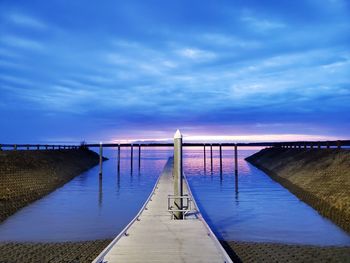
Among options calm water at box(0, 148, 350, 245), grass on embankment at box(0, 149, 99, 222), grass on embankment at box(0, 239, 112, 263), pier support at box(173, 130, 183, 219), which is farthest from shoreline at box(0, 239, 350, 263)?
grass on embankment at box(0, 149, 99, 222)

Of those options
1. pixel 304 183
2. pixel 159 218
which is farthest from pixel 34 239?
pixel 304 183

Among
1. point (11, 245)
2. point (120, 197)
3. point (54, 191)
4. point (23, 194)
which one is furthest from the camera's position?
point (54, 191)

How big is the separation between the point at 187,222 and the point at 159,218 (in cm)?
142

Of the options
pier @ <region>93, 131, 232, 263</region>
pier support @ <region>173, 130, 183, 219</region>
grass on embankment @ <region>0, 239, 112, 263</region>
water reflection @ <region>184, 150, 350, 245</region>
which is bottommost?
water reflection @ <region>184, 150, 350, 245</region>

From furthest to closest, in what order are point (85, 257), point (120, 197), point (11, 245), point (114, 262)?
point (120, 197), point (11, 245), point (85, 257), point (114, 262)

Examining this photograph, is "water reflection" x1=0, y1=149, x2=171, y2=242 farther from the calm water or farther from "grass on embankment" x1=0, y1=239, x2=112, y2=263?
"grass on embankment" x1=0, y1=239, x2=112, y2=263

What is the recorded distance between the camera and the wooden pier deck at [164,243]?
29.8 ft

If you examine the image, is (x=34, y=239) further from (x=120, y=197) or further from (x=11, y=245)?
(x=120, y=197)

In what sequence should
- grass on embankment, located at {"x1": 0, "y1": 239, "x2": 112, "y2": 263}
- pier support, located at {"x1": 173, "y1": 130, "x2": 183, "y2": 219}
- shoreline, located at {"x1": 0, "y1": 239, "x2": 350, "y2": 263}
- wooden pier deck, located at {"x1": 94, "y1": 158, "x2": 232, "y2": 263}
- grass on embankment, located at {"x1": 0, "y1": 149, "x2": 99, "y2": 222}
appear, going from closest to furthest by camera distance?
wooden pier deck, located at {"x1": 94, "y1": 158, "x2": 232, "y2": 263}
grass on embankment, located at {"x1": 0, "y1": 239, "x2": 112, "y2": 263}
shoreline, located at {"x1": 0, "y1": 239, "x2": 350, "y2": 263}
pier support, located at {"x1": 173, "y1": 130, "x2": 183, "y2": 219}
grass on embankment, located at {"x1": 0, "y1": 149, "x2": 99, "y2": 222}

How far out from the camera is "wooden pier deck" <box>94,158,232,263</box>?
9.07 metres

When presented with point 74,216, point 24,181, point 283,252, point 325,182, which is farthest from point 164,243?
point 24,181

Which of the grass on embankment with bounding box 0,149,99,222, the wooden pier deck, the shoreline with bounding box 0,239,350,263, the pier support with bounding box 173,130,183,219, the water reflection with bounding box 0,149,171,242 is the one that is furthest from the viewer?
the grass on embankment with bounding box 0,149,99,222

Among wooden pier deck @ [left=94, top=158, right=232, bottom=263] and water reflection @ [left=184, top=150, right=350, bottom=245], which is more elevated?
wooden pier deck @ [left=94, top=158, right=232, bottom=263]

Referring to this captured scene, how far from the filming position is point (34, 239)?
14.7m
